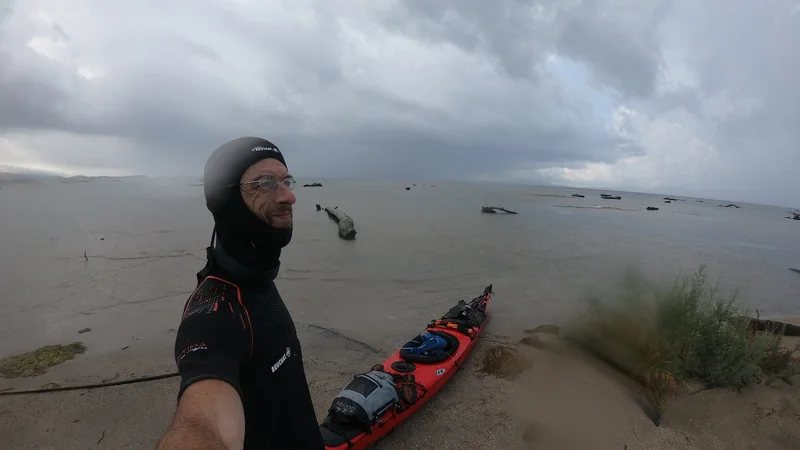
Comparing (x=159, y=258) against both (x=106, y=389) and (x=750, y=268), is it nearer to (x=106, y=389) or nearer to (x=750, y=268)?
(x=106, y=389)

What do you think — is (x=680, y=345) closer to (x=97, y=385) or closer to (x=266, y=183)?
(x=266, y=183)

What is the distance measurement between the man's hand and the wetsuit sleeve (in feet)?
0.12

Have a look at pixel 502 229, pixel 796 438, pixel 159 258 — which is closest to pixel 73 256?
pixel 159 258

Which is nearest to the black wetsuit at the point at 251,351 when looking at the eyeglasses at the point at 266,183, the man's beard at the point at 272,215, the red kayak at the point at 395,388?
the man's beard at the point at 272,215

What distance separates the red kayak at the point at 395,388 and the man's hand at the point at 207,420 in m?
2.88

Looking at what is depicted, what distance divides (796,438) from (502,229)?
21816 millimetres

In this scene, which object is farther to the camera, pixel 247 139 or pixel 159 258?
pixel 159 258

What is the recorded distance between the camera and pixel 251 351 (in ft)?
6.37

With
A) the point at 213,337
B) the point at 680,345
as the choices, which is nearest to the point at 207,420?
the point at 213,337

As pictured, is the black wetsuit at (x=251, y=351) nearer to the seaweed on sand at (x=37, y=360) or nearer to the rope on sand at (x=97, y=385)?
the rope on sand at (x=97, y=385)

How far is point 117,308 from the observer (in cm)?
933

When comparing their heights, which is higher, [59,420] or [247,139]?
[247,139]

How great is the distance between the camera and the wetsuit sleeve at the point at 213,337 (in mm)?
1632

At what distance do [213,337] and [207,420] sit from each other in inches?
15.2
